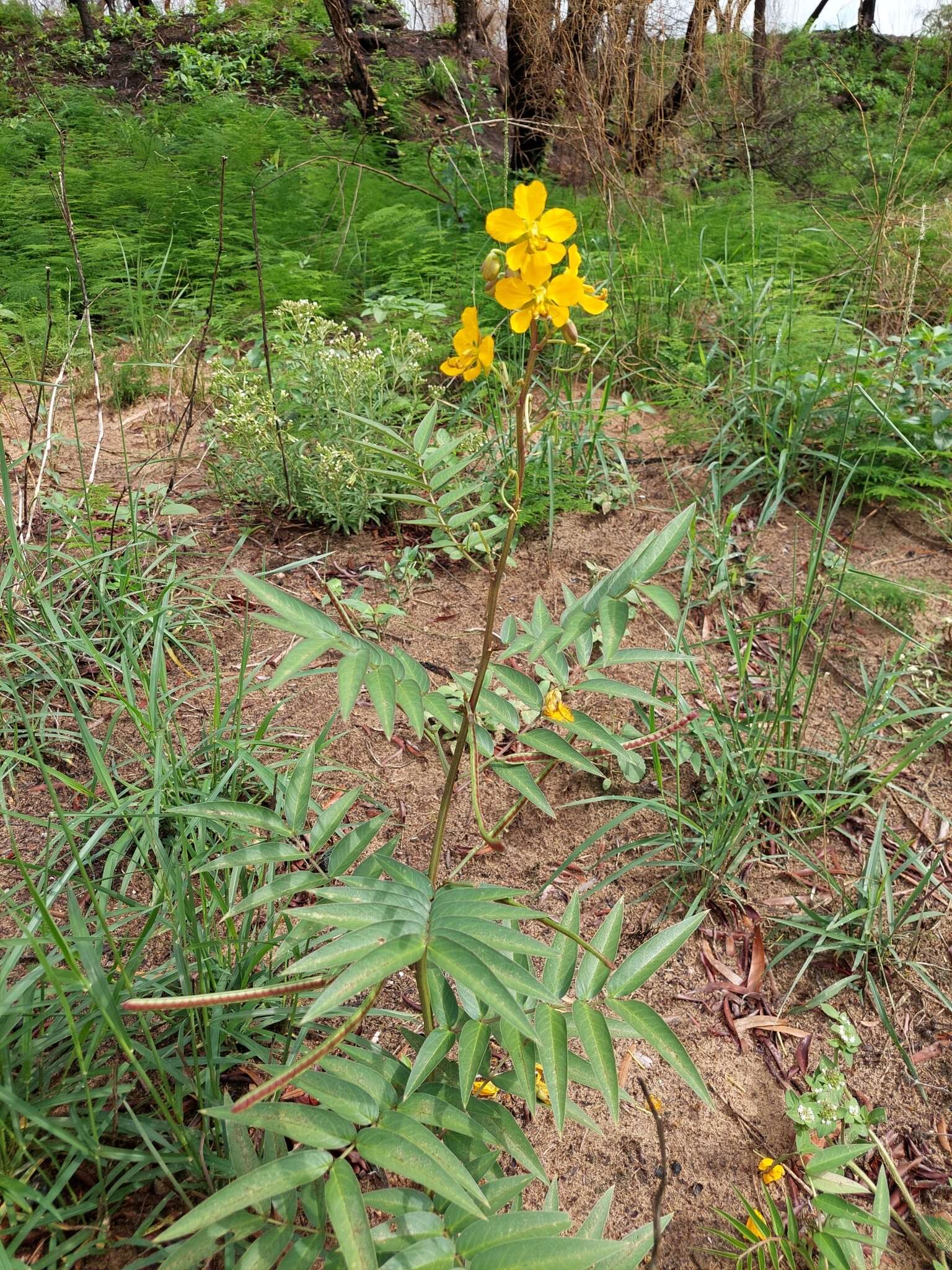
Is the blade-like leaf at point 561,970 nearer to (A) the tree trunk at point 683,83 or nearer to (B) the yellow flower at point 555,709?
(B) the yellow flower at point 555,709

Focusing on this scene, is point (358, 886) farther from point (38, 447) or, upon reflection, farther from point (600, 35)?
point (600, 35)

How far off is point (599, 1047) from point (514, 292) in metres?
0.79

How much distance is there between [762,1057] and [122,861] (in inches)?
47.5

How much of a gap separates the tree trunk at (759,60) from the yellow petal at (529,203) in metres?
5.25

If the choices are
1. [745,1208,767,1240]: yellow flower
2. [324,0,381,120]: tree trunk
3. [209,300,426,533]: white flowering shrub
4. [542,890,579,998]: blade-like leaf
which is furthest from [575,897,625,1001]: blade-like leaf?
[324,0,381,120]: tree trunk

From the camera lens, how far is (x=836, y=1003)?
149cm

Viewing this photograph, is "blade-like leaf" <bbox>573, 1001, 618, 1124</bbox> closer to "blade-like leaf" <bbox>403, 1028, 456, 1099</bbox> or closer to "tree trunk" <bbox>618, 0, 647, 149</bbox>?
"blade-like leaf" <bbox>403, 1028, 456, 1099</bbox>

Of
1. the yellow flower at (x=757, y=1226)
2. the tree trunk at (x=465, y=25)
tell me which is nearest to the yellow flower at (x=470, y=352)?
the yellow flower at (x=757, y=1226)

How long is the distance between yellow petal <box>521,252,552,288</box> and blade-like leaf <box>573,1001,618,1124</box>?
777mm

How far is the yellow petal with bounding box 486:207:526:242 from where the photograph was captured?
0.86 metres

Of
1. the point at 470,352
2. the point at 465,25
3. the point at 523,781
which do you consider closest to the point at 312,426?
the point at 470,352

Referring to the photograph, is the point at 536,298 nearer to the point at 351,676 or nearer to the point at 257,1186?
the point at 351,676

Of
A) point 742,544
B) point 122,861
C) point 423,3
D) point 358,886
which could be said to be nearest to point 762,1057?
point 358,886

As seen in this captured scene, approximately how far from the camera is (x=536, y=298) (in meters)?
0.88
